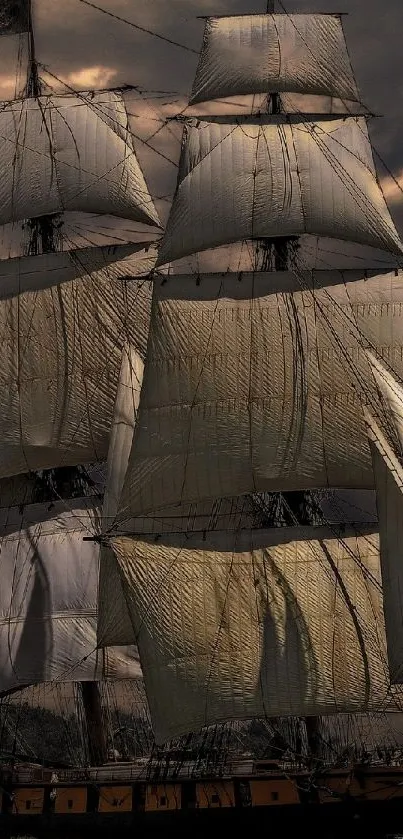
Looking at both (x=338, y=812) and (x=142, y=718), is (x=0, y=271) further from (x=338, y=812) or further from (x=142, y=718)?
(x=338, y=812)

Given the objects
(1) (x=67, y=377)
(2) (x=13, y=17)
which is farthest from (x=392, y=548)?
(2) (x=13, y=17)

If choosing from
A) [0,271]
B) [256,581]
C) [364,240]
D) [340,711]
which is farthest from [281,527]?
[0,271]

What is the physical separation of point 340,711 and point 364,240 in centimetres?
1425

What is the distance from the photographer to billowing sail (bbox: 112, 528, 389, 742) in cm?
5081

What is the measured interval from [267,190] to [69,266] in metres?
8.33

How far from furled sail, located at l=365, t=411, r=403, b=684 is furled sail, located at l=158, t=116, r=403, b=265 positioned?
1085cm

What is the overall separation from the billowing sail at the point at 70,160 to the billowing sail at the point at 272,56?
18.0 ft

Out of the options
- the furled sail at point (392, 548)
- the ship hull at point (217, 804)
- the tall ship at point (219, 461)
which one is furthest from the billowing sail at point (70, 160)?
the ship hull at point (217, 804)

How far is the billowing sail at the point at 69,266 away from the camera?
59375 millimetres

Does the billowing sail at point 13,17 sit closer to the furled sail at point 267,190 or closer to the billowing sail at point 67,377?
the furled sail at point 267,190

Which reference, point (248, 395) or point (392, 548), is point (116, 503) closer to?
point (248, 395)

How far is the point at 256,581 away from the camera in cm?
5219

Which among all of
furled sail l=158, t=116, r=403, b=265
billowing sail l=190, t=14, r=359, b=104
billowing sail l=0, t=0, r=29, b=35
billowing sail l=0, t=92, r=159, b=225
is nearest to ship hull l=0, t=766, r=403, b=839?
furled sail l=158, t=116, r=403, b=265

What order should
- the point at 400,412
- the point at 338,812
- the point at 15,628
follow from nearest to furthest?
the point at 400,412 < the point at 338,812 < the point at 15,628
